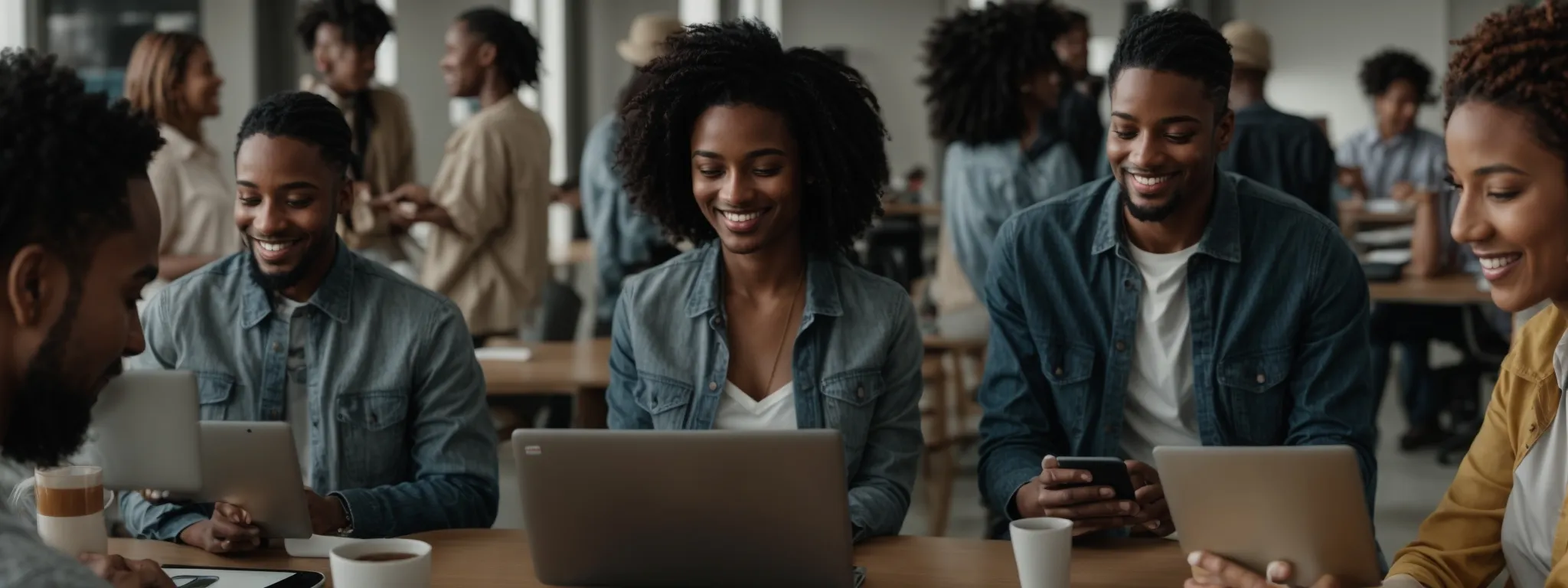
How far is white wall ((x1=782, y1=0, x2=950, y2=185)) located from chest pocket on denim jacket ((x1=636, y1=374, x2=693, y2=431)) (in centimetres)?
1106

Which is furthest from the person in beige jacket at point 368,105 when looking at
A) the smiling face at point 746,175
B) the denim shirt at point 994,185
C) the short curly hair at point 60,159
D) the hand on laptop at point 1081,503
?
the short curly hair at point 60,159

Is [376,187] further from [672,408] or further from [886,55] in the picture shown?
[886,55]

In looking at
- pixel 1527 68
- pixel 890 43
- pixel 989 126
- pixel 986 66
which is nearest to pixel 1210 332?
pixel 1527 68

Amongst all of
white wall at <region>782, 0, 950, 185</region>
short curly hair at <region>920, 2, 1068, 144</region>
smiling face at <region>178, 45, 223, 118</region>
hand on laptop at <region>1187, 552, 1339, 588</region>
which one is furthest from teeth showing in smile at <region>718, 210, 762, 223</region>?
white wall at <region>782, 0, 950, 185</region>

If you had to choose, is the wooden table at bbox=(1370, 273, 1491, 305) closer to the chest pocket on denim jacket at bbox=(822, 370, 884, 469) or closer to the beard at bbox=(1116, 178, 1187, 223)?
the beard at bbox=(1116, 178, 1187, 223)

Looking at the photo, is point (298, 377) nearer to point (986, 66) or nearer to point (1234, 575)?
point (1234, 575)

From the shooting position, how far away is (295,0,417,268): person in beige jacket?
14.7 feet

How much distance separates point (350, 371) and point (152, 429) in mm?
514

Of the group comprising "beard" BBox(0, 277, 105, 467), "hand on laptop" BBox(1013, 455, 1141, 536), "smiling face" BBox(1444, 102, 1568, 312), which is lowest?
"hand on laptop" BBox(1013, 455, 1141, 536)

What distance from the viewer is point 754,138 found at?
93.6 inches

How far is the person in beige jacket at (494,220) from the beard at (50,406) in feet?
10.1

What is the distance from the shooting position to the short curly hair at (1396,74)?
23.8 feet

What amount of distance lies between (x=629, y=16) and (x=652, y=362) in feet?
32.0

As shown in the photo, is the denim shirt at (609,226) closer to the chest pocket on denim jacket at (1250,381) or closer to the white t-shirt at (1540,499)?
the chest pocket on denim jacket at (1250,381)
